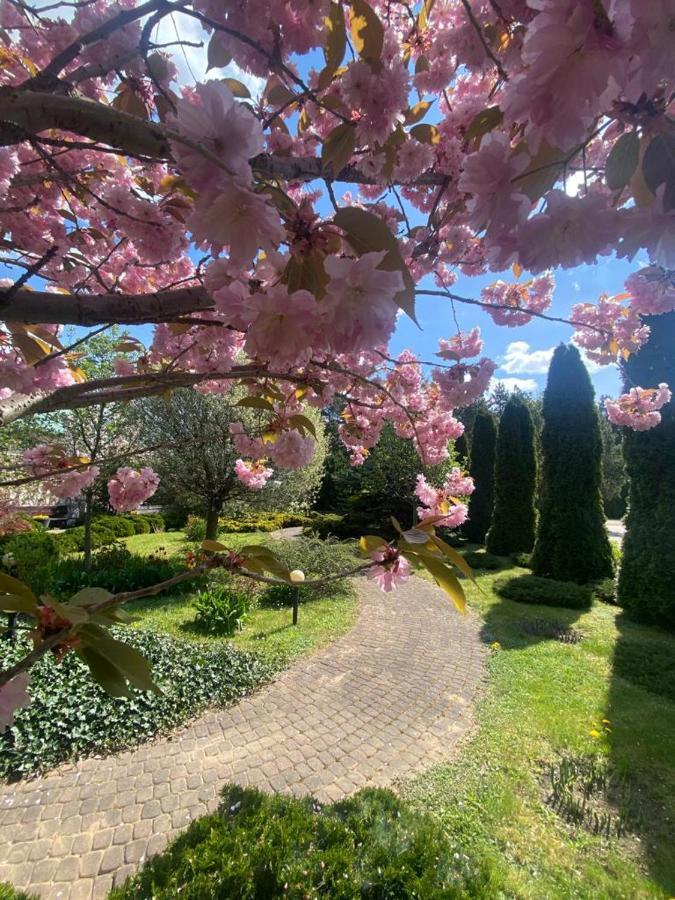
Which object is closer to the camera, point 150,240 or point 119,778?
point 150,240

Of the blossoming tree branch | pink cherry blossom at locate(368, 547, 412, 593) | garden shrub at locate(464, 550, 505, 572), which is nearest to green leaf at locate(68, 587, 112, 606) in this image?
the blossoming tree branch

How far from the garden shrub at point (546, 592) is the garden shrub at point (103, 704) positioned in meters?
5.39

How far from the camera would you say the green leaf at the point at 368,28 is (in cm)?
84

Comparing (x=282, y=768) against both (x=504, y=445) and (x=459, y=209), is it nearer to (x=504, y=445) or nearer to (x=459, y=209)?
(x=459, y=209)

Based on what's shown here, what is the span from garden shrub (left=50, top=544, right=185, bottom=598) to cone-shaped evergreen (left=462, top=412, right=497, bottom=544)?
10.6 metres

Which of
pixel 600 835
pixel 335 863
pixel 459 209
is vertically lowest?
pixel 600 835

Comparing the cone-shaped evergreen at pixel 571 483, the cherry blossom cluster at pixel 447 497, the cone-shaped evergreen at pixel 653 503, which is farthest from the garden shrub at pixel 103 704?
the cone-shaped evergreen at pixel 571 483

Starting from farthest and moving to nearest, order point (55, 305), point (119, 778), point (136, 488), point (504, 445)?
point (504, 445)
point (136, 488)
point (119, 778)
point (55, 305)

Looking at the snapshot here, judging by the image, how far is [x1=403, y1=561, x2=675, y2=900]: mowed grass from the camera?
7.72ft

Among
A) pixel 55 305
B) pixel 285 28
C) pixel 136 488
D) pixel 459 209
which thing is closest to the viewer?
pixel 55 305

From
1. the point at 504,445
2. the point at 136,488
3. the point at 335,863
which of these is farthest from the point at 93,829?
the point at 504,445

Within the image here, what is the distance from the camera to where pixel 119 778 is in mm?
3027

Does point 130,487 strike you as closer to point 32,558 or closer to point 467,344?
point 467,344

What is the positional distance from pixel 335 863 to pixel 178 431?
912 centimetres
